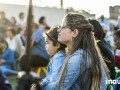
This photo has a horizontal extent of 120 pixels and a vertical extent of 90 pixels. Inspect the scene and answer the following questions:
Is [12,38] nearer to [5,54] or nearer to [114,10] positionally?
[5,54]

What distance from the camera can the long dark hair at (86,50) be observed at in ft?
7.84

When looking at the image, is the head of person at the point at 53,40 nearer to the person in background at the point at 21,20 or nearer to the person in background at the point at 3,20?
the person in background at the point at 3,20

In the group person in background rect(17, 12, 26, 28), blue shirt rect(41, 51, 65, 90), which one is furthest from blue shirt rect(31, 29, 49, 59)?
blue shirt rect(41, 51, 65, 90)

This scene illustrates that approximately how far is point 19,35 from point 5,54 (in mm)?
1539

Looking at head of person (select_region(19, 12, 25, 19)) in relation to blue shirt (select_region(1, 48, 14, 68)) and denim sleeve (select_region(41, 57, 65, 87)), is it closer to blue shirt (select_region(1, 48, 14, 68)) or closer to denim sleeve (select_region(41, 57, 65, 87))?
blue shirt (select_region(1, 48, 14, 68))

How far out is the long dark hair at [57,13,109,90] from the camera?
2391 mm

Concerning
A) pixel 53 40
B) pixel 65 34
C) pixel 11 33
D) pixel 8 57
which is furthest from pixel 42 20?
pixel 65 34

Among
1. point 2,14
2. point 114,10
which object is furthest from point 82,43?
point 114,10

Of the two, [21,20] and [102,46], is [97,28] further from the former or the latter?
[21,20]

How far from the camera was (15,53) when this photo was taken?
1027cm

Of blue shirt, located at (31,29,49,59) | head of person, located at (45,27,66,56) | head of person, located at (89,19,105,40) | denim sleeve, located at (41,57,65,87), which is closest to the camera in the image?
denim sleeve, located at (41,57,65,87)

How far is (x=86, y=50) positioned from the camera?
2.43m

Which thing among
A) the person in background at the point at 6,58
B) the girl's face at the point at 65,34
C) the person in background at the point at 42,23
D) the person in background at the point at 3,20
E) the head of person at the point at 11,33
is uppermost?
the girl's face at the point at 65,34

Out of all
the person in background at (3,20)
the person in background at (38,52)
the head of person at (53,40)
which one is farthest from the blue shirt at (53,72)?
the person in background at (3,20)
